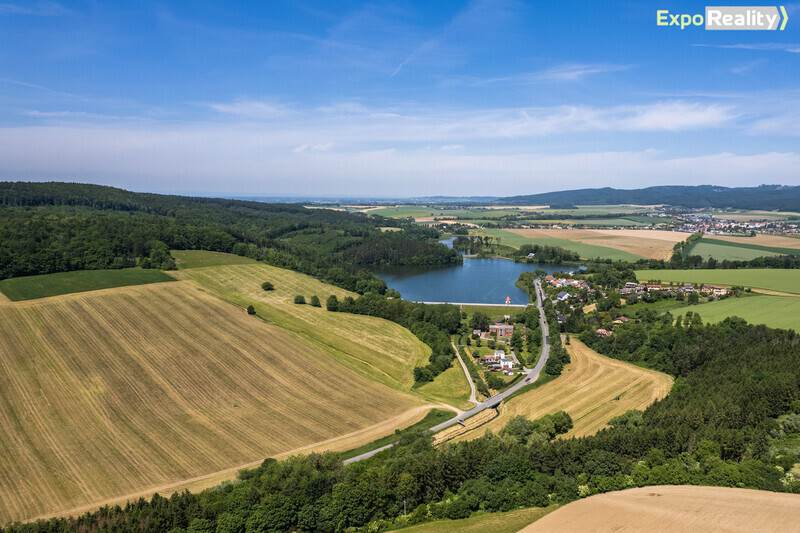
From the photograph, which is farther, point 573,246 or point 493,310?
point 573,246

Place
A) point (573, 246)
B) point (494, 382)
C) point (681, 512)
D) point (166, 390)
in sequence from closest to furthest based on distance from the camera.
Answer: point (681, 512)
point (166, 390)
point (494, 382)
point (573, 246)

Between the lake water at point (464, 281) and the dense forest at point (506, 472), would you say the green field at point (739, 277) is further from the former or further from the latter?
the dense forest at point (506, 472)

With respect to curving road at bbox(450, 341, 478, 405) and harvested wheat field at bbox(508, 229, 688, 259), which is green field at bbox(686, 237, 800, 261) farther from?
curving road at bbox(450, 341, 478, 405)

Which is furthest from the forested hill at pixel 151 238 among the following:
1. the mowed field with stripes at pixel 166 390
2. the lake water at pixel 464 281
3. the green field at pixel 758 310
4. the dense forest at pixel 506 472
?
the green field at pixel 758 310

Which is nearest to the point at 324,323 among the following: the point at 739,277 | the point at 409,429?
the point at 409,429

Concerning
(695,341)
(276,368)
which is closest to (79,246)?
(276,368)

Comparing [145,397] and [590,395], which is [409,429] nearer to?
[590,395]

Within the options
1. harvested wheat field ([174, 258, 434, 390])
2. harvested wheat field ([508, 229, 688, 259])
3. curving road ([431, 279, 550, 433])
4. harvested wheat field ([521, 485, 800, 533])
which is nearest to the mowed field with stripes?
harvested wheat field ([174, 258, 434, 390])
